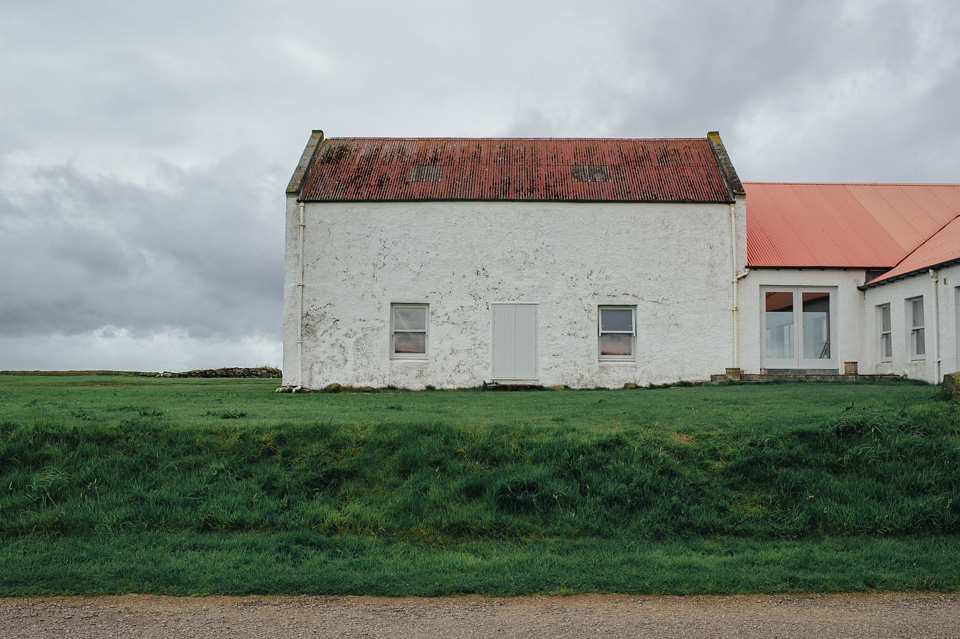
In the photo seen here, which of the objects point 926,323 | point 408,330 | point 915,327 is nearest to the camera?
point 926,323

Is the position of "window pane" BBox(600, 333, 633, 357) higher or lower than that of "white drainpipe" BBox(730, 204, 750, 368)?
lower

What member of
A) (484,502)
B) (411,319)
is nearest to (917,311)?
(411,319)

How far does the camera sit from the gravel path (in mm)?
6062

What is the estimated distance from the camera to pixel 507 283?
22641 mm

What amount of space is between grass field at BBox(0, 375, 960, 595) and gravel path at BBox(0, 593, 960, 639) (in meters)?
0.27

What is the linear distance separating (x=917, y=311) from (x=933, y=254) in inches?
64.0

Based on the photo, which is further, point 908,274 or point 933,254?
point 933,254

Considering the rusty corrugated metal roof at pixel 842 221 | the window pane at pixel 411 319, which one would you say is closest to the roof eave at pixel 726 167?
the rusty corrugated metal roof at pixel 842 221

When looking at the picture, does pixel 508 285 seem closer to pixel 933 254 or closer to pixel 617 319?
pixel 617 319

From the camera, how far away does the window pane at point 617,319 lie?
2277 cm

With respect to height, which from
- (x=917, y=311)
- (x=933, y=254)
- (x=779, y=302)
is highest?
(x=933, y=254)

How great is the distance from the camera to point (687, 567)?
7723 millimetres

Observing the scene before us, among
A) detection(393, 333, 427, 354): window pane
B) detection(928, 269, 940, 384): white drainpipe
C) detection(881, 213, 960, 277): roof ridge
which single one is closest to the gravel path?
detection(928, 269, 940, 384): white drainpipe

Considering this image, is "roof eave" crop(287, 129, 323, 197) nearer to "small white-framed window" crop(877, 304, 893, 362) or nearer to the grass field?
the grass field
